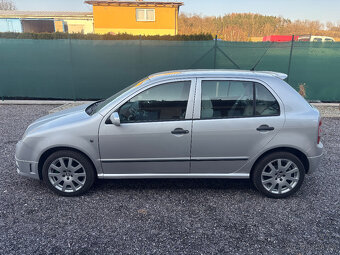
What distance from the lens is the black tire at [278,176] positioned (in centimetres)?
341

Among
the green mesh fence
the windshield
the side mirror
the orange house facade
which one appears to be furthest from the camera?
the orange house facade

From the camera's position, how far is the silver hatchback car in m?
3.32

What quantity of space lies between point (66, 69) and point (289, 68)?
314 inches

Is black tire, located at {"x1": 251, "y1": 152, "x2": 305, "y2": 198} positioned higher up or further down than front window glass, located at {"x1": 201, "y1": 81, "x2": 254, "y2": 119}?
further down

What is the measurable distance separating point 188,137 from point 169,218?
1.00 m

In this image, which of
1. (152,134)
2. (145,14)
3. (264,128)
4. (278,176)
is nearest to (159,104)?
(152,134)

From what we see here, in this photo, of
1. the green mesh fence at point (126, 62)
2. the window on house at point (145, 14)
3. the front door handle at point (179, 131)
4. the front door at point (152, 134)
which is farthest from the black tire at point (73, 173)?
the window on house at point (145, 14)

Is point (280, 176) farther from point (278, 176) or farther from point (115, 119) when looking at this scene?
point (115, 119)

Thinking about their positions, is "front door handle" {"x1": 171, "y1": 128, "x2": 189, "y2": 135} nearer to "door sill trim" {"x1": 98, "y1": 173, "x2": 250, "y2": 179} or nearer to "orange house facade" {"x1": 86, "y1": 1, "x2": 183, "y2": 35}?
"door sill trim" {"x1": 98, "y1": 173, "x2": 250, "y2": 179}

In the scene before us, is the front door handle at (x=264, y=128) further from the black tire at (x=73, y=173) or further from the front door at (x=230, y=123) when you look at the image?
the black tire at (x=73, y=173)

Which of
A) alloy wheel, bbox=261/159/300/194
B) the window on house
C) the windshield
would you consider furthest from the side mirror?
the window on house

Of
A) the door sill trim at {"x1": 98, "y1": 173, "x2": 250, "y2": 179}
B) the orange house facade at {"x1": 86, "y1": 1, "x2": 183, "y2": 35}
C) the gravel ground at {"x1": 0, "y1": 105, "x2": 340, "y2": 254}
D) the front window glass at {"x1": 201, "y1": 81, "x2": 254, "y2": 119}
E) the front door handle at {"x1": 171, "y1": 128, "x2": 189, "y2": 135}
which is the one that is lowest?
the gravel ground at {"x1": 0, "y1": 105, "x2": 340, "y2": 254}

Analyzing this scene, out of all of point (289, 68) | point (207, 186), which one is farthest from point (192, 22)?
point (207, 186)

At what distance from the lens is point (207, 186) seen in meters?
3.88
